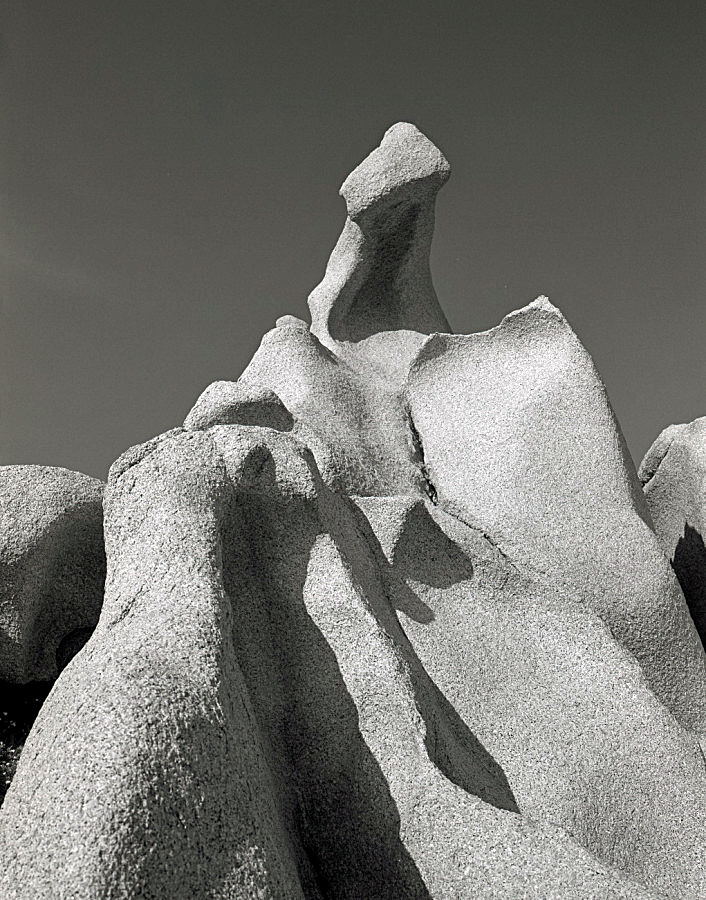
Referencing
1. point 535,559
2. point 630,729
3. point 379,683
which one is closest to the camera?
point 379,683

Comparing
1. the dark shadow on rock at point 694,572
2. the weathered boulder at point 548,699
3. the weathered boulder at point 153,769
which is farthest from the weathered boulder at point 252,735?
the dark shadow on rock at point 694,572

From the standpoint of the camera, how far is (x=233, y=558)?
327 cm

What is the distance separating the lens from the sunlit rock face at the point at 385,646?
2178 mm

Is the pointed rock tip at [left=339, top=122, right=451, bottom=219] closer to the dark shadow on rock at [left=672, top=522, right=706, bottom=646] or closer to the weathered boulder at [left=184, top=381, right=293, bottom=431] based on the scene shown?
the weathered boulder at [left=184, top=381, right=293, bottom=431]

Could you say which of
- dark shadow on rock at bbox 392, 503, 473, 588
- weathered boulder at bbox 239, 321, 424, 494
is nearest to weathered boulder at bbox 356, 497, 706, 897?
dark shadow on rock at bbox 392, 503, 473, 588

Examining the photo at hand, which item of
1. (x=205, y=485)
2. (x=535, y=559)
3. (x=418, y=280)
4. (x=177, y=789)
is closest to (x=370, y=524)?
(x=535, y=559)

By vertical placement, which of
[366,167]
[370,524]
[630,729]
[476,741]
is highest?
[366,167]

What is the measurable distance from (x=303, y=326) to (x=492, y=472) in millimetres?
1378

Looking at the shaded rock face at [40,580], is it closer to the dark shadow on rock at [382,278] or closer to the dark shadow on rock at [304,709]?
the dark shadow on rock at [304,709]

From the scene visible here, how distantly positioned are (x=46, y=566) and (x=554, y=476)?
2.33m

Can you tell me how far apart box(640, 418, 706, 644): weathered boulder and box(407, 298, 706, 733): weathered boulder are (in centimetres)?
64

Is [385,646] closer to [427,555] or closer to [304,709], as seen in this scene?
[304,709]

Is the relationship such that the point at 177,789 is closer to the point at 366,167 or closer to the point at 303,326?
the point at 303,326

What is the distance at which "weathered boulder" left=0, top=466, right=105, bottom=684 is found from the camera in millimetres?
3742
